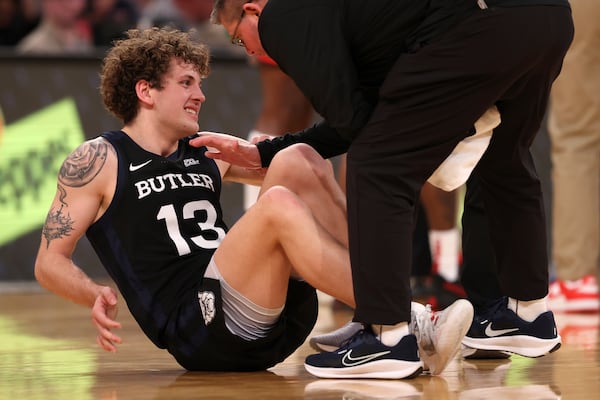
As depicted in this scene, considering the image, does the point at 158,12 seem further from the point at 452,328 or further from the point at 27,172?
the point at 452,328

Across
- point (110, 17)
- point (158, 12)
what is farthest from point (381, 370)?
point (158, 12)

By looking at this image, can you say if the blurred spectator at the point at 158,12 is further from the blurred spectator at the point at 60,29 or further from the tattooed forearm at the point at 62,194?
the tattooed forearm at the point at 62,194

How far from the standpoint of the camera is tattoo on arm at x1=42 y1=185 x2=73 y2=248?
9.05ft

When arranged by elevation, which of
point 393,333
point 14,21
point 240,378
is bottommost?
point 14,21

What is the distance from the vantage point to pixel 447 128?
253 centimetres

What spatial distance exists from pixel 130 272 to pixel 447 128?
36.2 inches

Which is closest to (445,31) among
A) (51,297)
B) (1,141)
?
(51,297)

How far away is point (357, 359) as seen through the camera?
2.55m

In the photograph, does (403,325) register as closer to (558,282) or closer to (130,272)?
(130,272)

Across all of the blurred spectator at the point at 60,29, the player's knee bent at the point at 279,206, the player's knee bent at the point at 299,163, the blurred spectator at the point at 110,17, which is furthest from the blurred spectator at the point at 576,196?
the blurred spectator at the point at 110,17

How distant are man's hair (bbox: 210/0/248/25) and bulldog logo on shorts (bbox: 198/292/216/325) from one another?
69cm

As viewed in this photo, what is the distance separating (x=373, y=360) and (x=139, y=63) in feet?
3.77

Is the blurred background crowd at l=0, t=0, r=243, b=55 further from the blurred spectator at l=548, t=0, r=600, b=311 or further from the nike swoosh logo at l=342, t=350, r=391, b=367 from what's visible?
the nike swoosh logo at l=342, t=350, r=391, b=367

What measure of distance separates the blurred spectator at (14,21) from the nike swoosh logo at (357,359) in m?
4.89
